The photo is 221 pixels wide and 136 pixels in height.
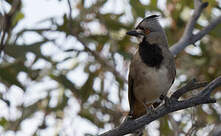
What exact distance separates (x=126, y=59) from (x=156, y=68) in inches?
21.1

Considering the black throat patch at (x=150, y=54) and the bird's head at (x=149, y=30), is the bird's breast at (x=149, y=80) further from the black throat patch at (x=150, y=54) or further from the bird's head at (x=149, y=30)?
the bird's head at (x=149, y=30)

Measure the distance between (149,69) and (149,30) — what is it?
503 mm

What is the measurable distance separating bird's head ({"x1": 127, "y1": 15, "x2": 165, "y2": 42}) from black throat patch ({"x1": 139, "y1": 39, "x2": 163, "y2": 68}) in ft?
0.22

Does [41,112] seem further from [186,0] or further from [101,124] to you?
[186,0]

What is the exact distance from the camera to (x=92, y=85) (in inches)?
207

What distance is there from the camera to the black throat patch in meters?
4.27

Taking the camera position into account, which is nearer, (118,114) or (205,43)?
(118,114)

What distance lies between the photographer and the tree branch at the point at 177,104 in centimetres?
324

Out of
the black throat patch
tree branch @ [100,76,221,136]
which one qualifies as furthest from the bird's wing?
tree branch @ [100,76,221,136]

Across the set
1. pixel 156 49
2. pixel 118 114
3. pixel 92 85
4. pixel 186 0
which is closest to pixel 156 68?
pixel 156 49

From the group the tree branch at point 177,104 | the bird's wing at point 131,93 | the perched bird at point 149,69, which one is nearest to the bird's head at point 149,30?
the perched bird at point 149,69

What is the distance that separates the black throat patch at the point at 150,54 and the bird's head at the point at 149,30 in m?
0.07

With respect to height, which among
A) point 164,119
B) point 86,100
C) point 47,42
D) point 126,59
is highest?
point 47,42

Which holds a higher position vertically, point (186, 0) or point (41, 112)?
point (186, 0)
